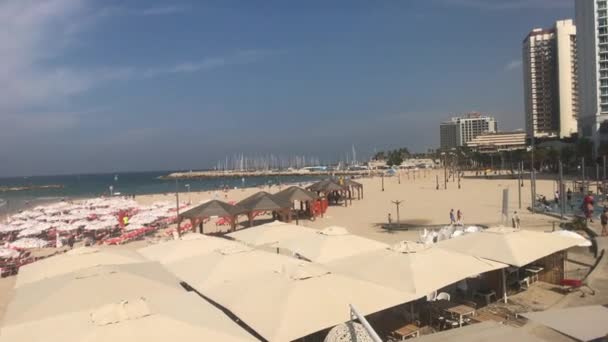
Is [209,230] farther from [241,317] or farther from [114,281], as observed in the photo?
[241,317]

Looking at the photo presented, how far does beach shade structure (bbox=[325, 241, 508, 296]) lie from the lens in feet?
22.6

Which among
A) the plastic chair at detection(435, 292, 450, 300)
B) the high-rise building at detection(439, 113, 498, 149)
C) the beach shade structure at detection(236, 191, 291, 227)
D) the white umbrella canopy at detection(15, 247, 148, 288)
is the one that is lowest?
the plastic chair at detection(435, 292, 450, 300)

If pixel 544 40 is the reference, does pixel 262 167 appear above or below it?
below

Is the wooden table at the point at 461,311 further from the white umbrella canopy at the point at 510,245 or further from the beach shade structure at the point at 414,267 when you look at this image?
the white umbrella canopy at the point at 510,245

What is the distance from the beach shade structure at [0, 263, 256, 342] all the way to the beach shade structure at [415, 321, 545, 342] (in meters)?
1.94

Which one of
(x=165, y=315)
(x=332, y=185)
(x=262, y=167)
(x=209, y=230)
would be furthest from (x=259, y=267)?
(x=262, y=167)

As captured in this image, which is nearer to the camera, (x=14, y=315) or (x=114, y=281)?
(x=14, y=315)

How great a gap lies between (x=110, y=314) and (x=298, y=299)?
2228mm

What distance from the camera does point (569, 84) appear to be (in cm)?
10775

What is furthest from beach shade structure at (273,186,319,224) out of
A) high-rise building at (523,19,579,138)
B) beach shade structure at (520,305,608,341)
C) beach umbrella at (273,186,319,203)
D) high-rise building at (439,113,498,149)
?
high-rise building at (439,113,498,149)

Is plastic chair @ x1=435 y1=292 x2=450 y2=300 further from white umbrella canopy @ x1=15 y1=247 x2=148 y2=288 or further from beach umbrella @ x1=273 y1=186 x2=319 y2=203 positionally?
beach umbrella @ x1=273 y1=186 x2=319 y2=203

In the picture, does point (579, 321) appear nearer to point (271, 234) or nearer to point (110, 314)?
point (110, 314)

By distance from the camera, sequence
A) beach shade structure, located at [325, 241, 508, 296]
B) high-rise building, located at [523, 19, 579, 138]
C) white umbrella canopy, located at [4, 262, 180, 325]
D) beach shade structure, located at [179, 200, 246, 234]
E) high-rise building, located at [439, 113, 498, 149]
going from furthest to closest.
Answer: high-rise building, located at [439, 113, 498, 149]
high-rise building, located at [523, 19, 579, 138]
beach shade structure, located at [179, 200, 246, 234]
beach shade structure, located at [325, 241, 508, 296]
white umbrella canopy, located at [4, 262, 180, 325]

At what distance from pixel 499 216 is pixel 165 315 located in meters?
20.7
